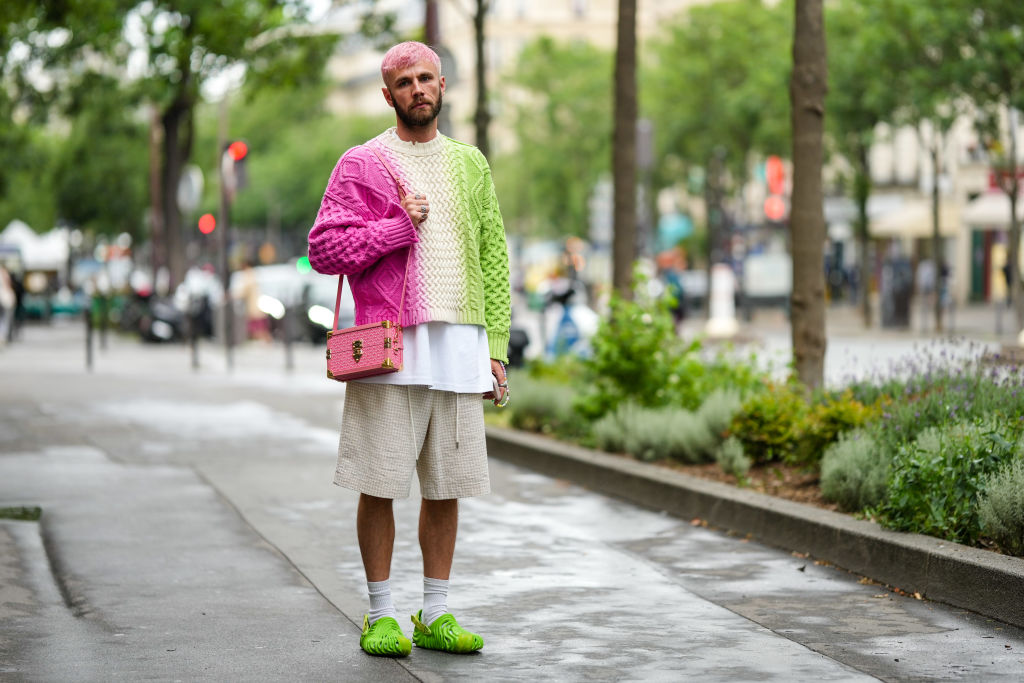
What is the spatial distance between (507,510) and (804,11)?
144 inches

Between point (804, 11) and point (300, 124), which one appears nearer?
point (804, 11)

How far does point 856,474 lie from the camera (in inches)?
330

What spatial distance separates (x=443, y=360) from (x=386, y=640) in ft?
Answer: 3.10

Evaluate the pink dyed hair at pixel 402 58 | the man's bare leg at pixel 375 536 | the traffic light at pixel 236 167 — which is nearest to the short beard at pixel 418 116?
the pink dyed hair at pixel 402 58

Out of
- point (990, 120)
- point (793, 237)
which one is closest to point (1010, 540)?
point (793, 237)

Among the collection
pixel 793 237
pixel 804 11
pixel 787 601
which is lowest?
pixel 787 601

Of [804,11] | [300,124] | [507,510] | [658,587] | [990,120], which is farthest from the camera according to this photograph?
[300,124]

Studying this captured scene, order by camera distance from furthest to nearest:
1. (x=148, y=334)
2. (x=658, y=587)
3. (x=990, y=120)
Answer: (x=148, y=334), (x=990, y=120), (x=658, y=587)

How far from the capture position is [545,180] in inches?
2781

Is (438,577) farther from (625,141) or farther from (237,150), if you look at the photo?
(237,150)

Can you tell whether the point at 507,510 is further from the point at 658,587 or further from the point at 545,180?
the point at 545,180

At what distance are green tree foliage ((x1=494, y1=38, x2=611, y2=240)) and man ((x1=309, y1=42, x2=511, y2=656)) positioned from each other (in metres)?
59.4

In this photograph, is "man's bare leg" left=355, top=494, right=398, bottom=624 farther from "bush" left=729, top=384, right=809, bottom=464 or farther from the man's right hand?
"bush" left=729, top=384, right=809, bottom=464

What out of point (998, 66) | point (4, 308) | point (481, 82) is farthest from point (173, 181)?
point (481, 82)
